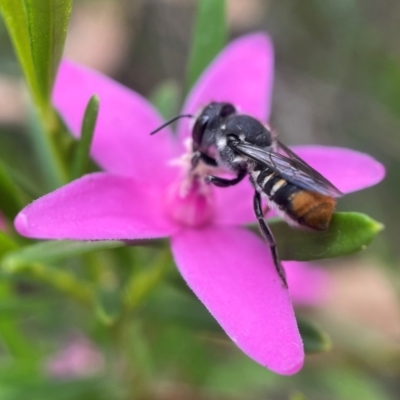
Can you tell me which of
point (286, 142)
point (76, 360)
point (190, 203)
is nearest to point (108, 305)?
point (190, 203)

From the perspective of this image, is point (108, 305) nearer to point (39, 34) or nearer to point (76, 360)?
point (39, 34)

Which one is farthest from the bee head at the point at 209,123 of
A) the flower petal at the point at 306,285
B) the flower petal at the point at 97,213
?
the flower petal at the point at 306,285

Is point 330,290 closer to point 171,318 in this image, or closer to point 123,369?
point 123,369

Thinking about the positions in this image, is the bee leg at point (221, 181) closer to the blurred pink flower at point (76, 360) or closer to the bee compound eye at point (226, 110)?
the bee compound eye at point (226, 110)

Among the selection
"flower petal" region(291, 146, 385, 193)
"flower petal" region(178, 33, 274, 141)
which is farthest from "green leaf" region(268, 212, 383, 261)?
"flower petal" region(178, 33, 274, 141)

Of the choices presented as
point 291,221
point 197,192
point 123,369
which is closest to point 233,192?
point 197,192

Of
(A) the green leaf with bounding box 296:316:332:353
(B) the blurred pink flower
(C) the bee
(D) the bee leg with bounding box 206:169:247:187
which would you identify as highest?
(C) the bee

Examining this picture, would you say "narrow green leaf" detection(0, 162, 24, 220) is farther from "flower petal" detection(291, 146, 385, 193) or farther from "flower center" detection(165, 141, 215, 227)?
"flower petal" detection(291, 146, 385, 193)
